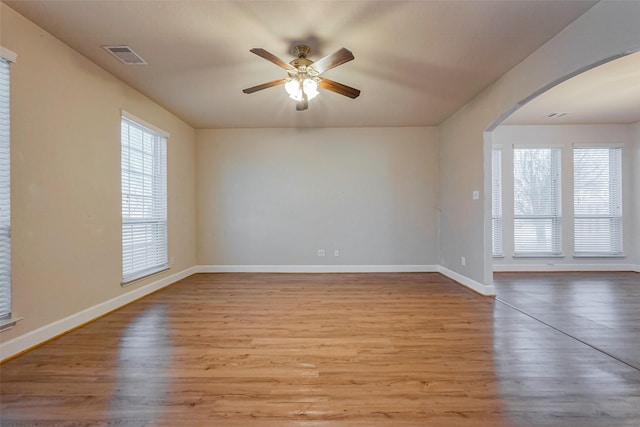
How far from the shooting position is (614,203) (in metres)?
4.96

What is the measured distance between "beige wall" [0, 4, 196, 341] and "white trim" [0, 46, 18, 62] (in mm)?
43

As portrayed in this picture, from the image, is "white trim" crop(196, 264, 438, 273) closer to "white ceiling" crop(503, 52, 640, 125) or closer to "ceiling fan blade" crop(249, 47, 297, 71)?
"white ceiling" crop(503, 52, 640, 125)

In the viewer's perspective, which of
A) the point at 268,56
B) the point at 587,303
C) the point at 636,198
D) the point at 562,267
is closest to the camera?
the point at 268,56

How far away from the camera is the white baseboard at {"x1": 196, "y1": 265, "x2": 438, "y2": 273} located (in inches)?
197

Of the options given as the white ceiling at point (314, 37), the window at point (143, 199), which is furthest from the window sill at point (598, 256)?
the window at point (143, 199)

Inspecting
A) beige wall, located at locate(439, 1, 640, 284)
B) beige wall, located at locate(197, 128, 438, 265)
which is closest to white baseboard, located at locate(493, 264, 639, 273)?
beige wall, located at locate(439, 1, 640, 284)

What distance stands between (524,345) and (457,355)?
2.21 ft

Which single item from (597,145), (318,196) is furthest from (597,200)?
(318,196)

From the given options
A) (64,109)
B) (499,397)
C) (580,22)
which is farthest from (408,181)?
(64,109)

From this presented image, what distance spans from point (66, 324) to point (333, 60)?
11.5ft

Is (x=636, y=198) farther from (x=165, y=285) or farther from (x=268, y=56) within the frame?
(x=165, y=285)

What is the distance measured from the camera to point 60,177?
2.45 metres

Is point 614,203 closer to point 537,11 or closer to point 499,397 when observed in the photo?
point 537,11

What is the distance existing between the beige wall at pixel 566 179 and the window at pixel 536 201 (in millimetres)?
110
